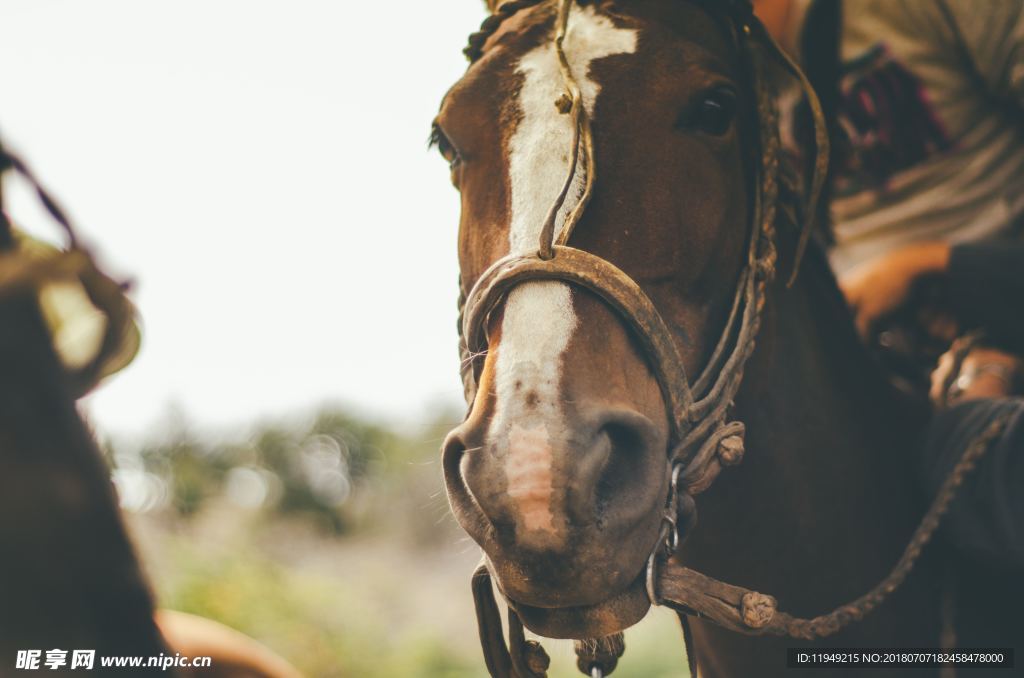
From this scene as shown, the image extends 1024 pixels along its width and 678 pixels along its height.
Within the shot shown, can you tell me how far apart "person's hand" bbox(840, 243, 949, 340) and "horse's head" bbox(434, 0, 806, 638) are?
1.03 meters

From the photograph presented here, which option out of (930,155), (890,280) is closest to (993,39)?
(930,155)

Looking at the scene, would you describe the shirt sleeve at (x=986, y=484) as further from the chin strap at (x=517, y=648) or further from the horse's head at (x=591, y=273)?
the chin strap at (x=517, y=648)

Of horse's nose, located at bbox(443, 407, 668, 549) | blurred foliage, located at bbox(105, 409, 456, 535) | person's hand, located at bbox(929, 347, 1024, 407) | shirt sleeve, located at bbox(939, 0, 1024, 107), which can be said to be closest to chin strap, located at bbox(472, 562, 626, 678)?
horse's nose, located at bbox(443, 407, 668, 549)

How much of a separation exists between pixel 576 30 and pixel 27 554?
5.10ft

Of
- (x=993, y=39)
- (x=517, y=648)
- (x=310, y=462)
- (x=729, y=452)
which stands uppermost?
(x=993, y=39)

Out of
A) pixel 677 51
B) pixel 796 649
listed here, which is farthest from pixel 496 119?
pixel 796 649

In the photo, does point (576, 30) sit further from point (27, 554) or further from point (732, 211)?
point (27, 554)

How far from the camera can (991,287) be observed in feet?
8.10

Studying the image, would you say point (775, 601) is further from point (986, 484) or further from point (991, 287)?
point (991, 287)

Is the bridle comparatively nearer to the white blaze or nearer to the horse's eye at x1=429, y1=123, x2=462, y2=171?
the white blaze

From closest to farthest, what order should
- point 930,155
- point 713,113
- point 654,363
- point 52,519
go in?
point 52,519, point 654,363, point 713,113, point 930,155

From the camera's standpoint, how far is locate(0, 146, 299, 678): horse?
63cm

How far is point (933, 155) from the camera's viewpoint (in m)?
3.14

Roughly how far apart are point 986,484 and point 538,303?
132 cm
